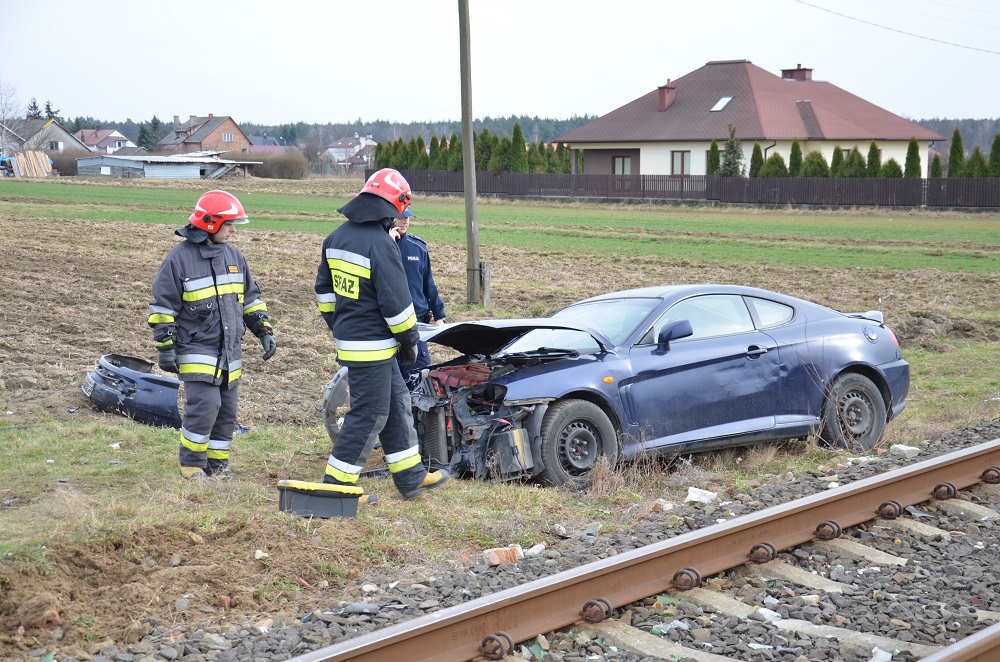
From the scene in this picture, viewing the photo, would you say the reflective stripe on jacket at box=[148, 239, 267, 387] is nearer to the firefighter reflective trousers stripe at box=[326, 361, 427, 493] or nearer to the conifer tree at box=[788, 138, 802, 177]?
the firefighter reflective trousers stripe at box=[326, 361, 427, 493]

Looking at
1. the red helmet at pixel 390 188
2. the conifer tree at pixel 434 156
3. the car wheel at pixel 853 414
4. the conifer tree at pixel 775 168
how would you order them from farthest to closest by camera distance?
the conifer tree at pixel 434 156 → the conifer tree at pixel 775 168 → the car wheel at pixel 853 414 → the red helmet at pixel 390 188

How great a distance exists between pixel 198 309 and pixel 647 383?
3368 mm

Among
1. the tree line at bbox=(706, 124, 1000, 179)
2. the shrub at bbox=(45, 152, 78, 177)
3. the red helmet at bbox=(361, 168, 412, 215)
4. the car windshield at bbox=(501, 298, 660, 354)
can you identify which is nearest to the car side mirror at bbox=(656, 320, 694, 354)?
the car windshield at bbox=(501, 298, 660, 354)

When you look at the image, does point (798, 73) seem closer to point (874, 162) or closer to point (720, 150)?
point (720, 150)

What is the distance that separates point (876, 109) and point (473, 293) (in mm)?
Result: 54232

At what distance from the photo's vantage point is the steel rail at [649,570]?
14.5 feet

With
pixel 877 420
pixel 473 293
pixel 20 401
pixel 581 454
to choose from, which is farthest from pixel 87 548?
pixel 473 293

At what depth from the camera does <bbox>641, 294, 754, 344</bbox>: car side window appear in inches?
332

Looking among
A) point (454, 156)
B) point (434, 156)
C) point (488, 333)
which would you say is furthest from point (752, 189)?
point (488, 333)

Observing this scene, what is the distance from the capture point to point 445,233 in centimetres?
3306

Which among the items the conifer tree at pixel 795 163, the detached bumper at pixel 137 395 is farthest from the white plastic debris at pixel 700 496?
the conifer tree at pixel 795 163

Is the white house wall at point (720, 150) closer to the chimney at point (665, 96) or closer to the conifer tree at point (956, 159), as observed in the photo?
the chimney at point (665, 96)

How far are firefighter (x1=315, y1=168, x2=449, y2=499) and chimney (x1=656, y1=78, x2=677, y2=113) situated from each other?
5958 cm

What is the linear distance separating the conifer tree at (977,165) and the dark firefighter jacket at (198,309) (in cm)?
4629
